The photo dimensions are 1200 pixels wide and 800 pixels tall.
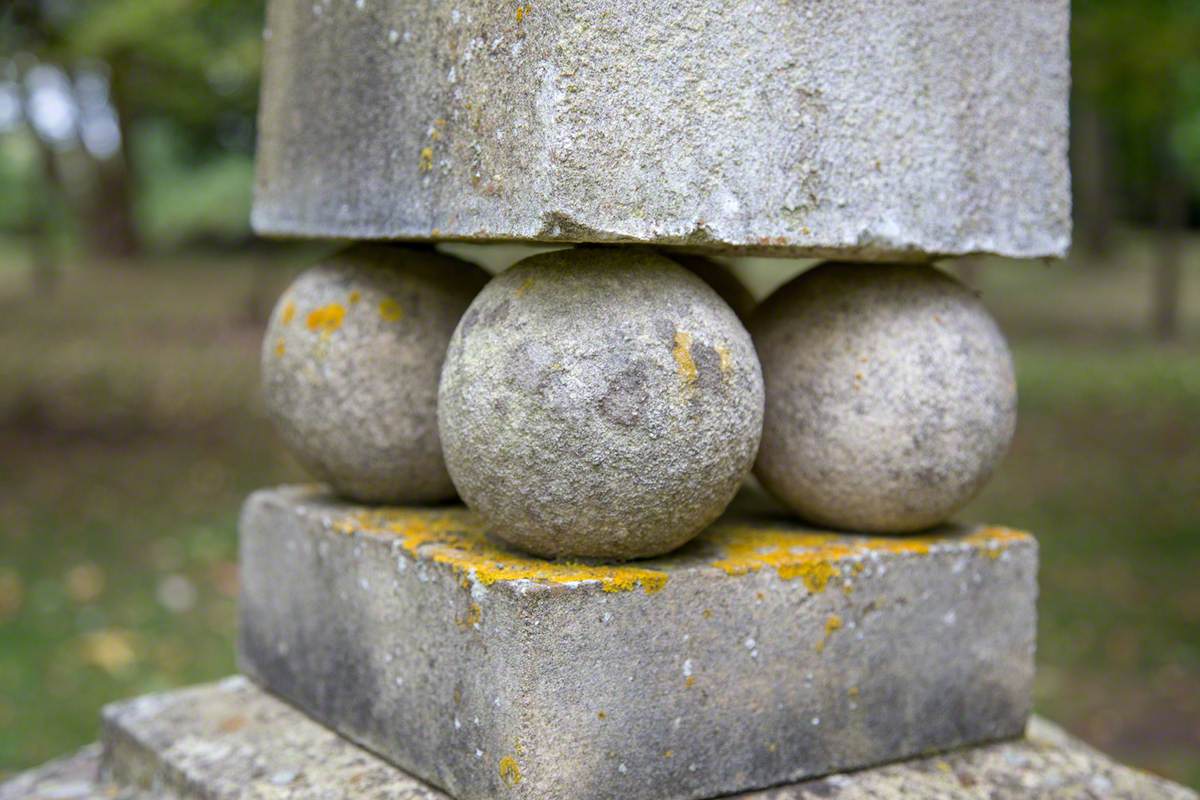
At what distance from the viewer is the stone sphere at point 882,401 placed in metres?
2.54

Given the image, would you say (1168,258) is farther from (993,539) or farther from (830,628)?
(830,628)

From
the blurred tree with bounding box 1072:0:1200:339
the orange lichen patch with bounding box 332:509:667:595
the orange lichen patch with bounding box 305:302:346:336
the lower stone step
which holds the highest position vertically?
the blurred tree with bounding box 1072:0:1200:339

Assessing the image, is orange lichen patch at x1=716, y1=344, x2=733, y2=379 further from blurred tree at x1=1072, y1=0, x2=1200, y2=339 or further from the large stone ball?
blurred tree at x1=1072, y1=0, x2=1200, y2=339

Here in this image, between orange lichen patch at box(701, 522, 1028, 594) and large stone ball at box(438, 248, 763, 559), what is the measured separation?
0.18 meters

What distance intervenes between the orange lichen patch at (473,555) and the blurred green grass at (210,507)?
2.43 meters

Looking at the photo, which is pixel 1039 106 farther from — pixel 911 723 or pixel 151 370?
pixel 151 370

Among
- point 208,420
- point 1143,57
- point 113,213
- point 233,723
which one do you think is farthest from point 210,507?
point 113,213

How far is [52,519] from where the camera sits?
267 inches

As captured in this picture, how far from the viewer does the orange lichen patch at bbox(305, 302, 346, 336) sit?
2.68 metres

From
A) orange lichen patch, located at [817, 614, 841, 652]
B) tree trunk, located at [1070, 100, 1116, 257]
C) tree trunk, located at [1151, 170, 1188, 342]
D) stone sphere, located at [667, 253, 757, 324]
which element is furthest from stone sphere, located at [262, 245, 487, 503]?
tree trunk, located at [1070, 100, 1116, 257]

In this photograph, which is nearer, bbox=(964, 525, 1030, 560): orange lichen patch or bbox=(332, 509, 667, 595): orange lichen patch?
bbox=(332, 509, 667, 595): orange lichen patch

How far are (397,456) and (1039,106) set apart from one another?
1.55 meters

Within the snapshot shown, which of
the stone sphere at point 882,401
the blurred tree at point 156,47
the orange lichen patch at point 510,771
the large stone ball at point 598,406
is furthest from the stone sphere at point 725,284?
→ the blurred tree at point 156,47

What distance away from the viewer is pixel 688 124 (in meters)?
2.18
